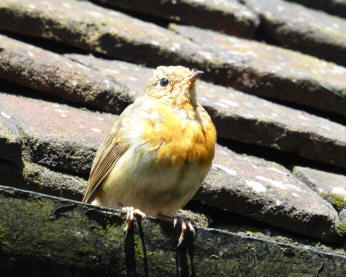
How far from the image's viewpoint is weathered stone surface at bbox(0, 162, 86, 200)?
9.36ft

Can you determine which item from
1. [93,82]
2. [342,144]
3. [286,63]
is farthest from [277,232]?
[286,63]

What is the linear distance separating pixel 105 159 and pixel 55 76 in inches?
20.7

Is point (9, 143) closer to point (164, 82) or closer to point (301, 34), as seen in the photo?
point (164, 82)

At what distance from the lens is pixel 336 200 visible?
11.0ft

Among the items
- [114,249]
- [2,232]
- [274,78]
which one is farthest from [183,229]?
[274,78]

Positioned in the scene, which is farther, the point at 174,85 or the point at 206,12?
the point at 206,12

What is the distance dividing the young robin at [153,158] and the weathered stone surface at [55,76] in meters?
0.18

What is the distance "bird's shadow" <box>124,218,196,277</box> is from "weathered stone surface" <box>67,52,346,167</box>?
1334 mm

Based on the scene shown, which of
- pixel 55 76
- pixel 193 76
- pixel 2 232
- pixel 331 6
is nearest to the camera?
pixel 2 232

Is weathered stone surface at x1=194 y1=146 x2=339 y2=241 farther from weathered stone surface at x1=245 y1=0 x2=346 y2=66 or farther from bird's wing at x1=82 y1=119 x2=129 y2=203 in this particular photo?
weathered stone surface at x1=245 y1=0 x2=346 y2=66

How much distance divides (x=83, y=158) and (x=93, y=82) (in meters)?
0.56

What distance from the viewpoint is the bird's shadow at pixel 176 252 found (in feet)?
7.67

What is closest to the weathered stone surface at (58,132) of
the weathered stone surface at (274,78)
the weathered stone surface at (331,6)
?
the weathered stone surface at (274,78)

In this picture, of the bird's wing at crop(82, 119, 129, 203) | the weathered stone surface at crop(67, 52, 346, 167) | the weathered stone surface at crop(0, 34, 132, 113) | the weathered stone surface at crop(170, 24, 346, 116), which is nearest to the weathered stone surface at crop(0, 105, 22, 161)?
the bird's wing at crop(82, 119, 129, 203)
